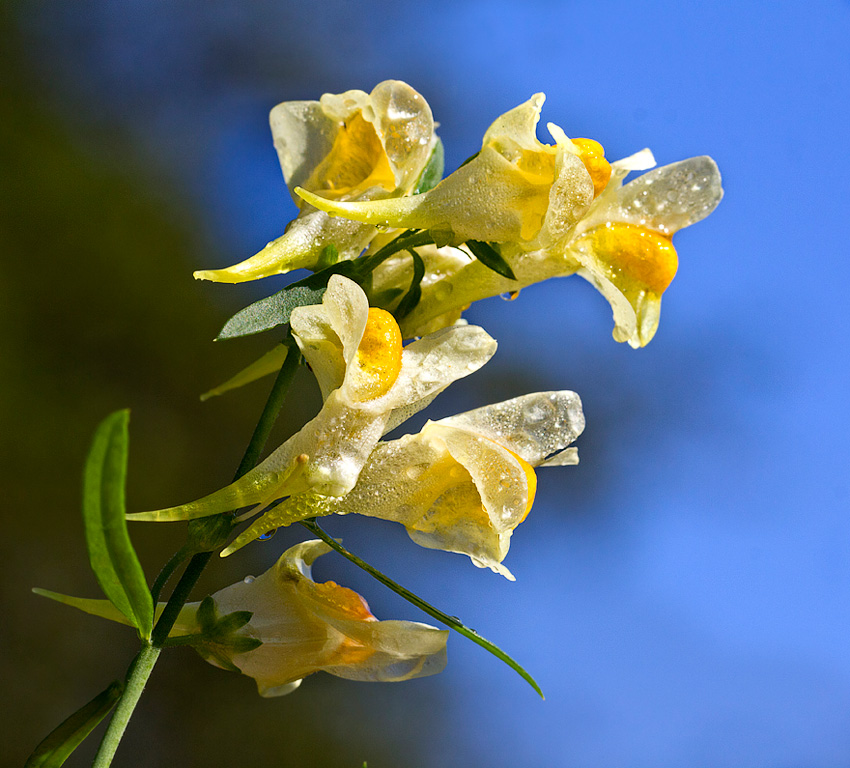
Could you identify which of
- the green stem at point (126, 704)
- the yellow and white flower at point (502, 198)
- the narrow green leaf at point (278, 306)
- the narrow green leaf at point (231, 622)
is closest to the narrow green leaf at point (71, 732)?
the green stem at point (126, 704)

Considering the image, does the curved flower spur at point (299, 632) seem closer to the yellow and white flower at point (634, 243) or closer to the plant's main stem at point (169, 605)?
the plant's main stem at point (169, 605)

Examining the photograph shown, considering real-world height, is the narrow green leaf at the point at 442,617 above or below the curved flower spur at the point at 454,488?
below

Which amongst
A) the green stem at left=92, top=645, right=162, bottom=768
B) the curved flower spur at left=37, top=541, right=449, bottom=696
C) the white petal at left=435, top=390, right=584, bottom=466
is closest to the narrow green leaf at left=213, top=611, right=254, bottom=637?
the curved flower spur at left=37, top=541, right=449, bottom=696

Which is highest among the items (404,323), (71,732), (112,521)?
(404,323)

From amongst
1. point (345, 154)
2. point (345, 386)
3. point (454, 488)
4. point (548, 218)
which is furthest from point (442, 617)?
point (345, 154)

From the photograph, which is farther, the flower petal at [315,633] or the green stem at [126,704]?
the flower petal at [315,633]

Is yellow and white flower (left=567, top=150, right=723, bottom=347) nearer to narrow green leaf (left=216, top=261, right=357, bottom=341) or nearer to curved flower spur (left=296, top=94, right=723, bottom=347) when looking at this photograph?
curved flower spur (left=296, top=94, right=723, bottom=347)

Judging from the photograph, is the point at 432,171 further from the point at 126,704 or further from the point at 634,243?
the point at 126,704
